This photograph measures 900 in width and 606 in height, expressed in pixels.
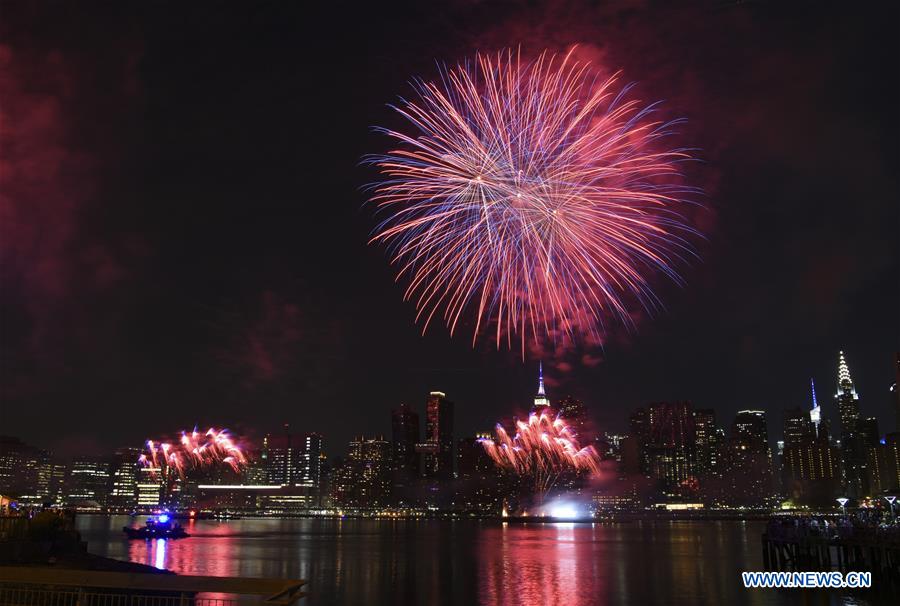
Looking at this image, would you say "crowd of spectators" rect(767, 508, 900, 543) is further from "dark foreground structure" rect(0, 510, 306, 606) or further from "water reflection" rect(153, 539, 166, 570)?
"water reflection" rect(153, 539, 166, 570)

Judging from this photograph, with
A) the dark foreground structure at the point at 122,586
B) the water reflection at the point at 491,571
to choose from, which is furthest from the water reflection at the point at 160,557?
the dark foreground structure at the point at 122,586

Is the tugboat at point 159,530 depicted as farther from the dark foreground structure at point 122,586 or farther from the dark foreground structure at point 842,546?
the dark foreground structure at point 122,586

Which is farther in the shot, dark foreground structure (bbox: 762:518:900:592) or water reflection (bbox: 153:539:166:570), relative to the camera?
water reflection (bbox: 153:539:166:570)

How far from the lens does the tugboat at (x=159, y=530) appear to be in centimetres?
11056

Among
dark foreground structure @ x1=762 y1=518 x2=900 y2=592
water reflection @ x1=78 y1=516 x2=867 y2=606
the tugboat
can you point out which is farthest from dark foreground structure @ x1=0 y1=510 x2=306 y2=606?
the tugboat

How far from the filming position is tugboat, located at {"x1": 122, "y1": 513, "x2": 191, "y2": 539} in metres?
111

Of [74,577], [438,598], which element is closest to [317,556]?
[438,598]

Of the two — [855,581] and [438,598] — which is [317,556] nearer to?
[438,598]

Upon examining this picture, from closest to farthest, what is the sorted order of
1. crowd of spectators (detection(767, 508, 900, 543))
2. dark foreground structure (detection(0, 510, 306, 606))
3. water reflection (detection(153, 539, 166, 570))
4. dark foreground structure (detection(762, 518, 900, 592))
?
dark foreground structure (detection(0, 510, 306, 606)) < dark foreground structure (detection(762, 518, 900, 592)) < crowd of spectators (detection(767, 508, 900, 543)) < water reflection (detection(153, 539, 166, 570))

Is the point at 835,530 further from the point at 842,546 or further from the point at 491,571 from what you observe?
the point at 491,571

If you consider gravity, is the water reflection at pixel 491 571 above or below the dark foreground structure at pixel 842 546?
below

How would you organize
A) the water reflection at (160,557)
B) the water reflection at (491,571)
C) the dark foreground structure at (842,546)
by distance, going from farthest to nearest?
the water reflection at (160,557), the water reflection at (491,571), the dark foreground structure at (842,546)

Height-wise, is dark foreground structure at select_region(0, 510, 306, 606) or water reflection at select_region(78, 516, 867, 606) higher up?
dark foreground structure at select_region(0, 510, 306, 606)

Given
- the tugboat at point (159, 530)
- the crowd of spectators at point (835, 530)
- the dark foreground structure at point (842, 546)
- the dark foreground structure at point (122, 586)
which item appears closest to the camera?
the dark foreground structure at point (122, 586)
